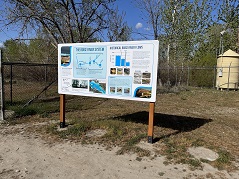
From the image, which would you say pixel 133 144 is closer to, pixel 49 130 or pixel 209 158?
pixel 209 158

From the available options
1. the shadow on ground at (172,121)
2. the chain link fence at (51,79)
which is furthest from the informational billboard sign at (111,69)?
the chain link fence at (51,79)

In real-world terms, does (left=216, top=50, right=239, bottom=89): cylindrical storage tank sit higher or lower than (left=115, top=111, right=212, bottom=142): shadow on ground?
higher

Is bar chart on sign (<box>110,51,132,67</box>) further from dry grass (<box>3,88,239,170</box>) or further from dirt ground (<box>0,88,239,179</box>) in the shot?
dirt ground (<box>0,88,239,179</box>)

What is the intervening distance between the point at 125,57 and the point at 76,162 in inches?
89.9

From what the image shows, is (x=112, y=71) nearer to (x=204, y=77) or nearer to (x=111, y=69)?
(x=111, y=69)

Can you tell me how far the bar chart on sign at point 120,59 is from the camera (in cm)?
435

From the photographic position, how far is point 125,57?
4.38 meters

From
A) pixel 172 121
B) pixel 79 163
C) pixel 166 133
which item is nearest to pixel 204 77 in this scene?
pixel 172 121

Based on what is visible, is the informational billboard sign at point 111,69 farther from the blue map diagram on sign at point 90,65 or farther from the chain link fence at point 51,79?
the chain link fence at point 51,79

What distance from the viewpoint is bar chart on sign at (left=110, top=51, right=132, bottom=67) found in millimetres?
4355

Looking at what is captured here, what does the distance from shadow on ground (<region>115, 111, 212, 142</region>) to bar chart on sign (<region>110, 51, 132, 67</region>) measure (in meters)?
2.16

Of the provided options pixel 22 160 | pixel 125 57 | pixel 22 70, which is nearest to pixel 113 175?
pixel 22 160

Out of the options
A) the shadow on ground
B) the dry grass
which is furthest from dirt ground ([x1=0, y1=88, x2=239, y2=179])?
the shadow on ground

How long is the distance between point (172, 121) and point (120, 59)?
3.01 meters
